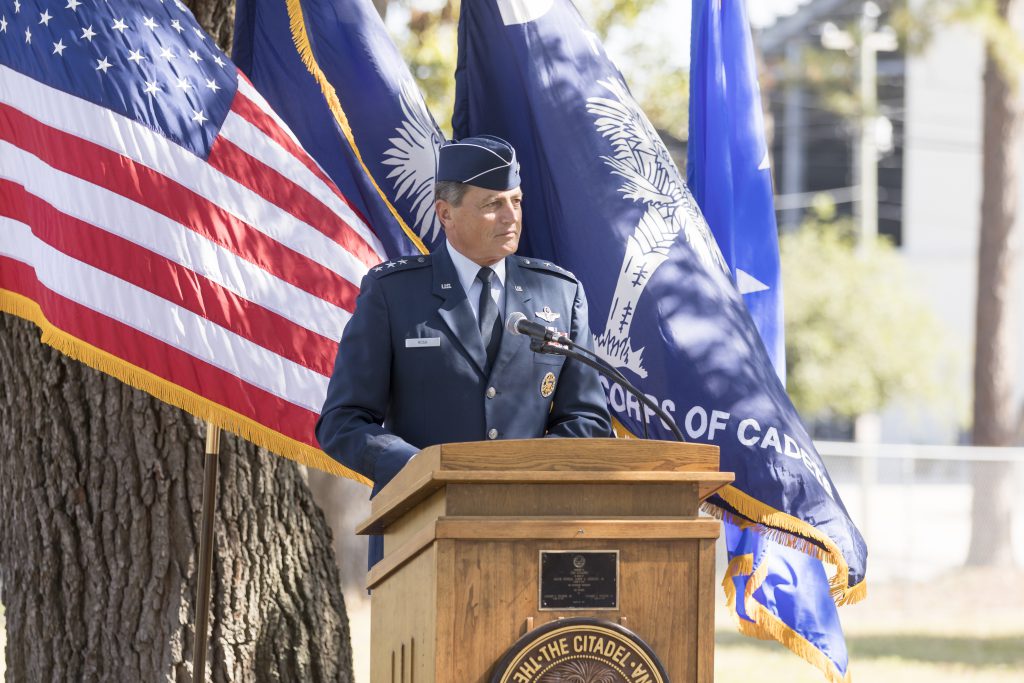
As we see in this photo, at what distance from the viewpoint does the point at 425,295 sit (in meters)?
3.60

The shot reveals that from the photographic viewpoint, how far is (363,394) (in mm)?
3506

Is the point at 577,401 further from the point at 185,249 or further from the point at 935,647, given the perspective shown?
the point at 935,647

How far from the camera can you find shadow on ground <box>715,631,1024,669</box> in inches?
388

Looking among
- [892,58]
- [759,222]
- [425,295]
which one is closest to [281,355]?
[425,295]

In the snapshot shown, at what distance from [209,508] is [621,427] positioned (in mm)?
1276

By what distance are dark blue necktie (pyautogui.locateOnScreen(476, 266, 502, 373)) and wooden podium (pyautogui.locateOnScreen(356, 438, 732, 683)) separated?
76cm

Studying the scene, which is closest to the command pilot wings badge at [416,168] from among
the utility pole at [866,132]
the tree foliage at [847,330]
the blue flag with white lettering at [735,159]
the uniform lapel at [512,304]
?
the blue flag with white lettering at [735,159]

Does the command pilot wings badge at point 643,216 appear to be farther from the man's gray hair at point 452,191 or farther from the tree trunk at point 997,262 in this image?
the tree trunk at point 997,262

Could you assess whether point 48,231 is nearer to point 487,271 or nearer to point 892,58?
point 487,271

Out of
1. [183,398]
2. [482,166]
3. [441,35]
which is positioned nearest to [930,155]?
[441,35]

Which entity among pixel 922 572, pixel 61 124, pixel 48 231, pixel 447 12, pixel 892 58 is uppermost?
pixel 892 58

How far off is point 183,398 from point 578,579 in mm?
1874

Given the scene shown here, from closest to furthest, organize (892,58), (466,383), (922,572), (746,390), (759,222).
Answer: (466,383)
(746,390)
(759,222)
(922,572)
(892,58)

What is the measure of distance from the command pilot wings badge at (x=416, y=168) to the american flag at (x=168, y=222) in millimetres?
297
